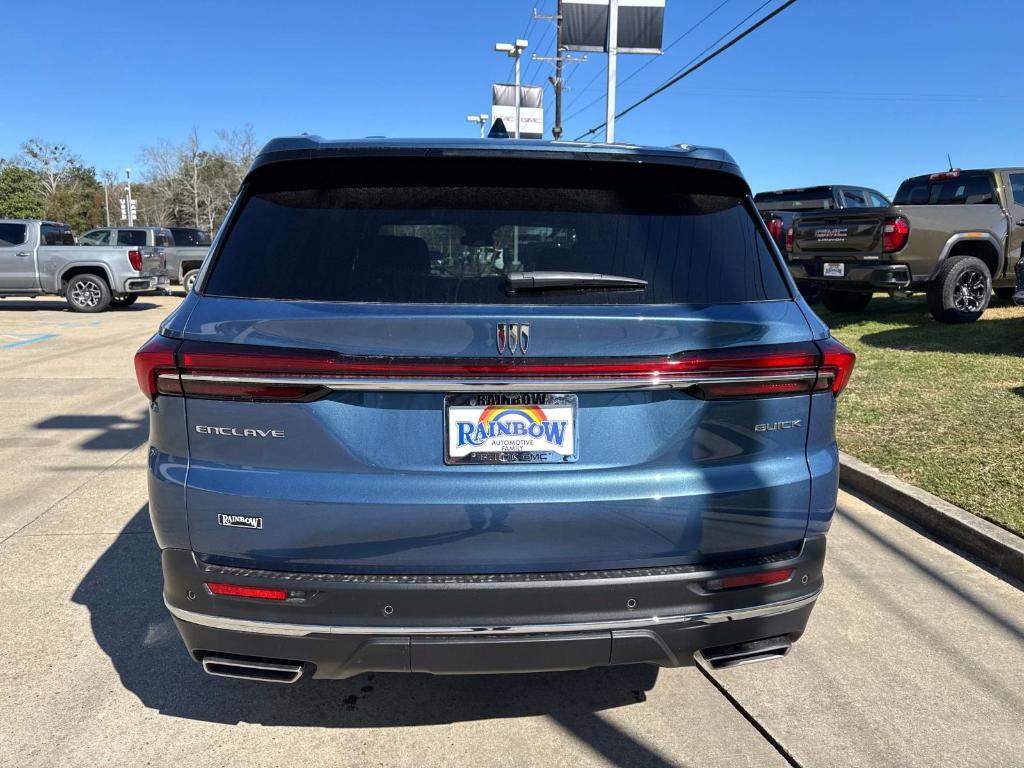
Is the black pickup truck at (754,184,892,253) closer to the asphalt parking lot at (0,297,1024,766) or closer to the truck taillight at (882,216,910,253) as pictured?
the truck taillight at (882,216,910,253)

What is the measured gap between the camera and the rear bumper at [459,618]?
2.24 meters

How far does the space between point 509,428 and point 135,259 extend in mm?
18626

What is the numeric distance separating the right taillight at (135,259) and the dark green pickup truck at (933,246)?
14.3 m

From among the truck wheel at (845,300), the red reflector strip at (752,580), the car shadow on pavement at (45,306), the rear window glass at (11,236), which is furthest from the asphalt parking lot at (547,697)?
the car shadow on pavement at (45,306)

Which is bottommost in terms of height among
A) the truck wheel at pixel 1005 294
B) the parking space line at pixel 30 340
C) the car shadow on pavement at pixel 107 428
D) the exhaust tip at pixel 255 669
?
the car shadow on pavement at pixel 107 428

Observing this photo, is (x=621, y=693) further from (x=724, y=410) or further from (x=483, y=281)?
(x=483, y=281)

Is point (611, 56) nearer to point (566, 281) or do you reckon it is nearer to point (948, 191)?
point (948, 191)

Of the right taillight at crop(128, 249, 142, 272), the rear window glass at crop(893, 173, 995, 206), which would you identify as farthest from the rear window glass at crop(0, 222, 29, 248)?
the rear window glass at crop(893, 173, 995, 206)

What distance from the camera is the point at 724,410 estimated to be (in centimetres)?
233

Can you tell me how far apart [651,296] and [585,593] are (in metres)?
0.86

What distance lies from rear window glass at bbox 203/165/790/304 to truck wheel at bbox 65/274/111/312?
59.6 feet

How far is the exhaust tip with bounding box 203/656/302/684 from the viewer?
7.78 feet

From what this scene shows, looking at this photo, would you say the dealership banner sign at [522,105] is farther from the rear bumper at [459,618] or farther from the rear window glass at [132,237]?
the rear bumper at [459,618]

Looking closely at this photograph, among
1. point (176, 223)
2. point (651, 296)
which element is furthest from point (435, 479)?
point (176, 223)
